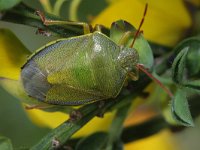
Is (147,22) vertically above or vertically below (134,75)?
above

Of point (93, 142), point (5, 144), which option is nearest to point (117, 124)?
point (93, 142)

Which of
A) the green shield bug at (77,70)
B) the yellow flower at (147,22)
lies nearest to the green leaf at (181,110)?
the green shield bug at (77,70)

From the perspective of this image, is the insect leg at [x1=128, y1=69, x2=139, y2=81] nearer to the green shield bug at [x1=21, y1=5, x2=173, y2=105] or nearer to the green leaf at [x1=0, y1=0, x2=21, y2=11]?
Result: the green shield bug at [x1=21, y1=5, x2=173, y2=105]

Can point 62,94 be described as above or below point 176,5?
below

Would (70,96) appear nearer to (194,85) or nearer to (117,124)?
(117,124)

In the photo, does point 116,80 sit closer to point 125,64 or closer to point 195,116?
point 125,64

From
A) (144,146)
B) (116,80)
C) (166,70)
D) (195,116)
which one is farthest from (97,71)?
(144,146)

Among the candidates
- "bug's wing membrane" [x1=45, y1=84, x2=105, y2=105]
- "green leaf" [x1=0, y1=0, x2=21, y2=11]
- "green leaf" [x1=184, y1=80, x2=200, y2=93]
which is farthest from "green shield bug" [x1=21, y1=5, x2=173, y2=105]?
"green leaf" [x1=0, y1=0, x2=21, y2=11]
